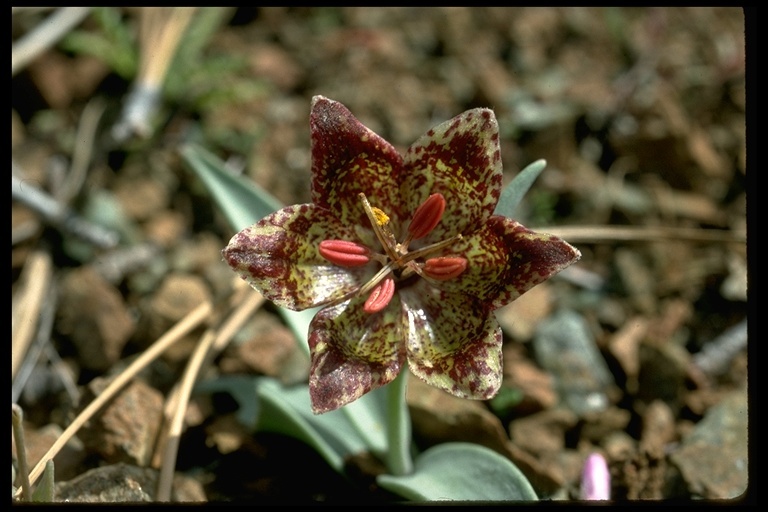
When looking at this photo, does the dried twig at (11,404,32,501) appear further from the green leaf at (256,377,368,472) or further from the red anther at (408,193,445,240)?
the red anther at (408,193,445,240)

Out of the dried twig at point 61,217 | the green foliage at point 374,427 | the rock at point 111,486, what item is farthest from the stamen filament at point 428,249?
the dried twig at point 61,217

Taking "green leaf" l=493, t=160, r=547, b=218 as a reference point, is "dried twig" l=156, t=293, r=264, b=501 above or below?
below

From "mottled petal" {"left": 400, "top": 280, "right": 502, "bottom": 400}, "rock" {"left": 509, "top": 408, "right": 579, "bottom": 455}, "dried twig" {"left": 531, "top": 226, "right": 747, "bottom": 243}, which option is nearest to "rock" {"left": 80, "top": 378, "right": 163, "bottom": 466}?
"mottled petal" {"left": 400, "top": 280, "right": 502, "bottom": 400}

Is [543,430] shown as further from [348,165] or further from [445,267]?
[348,165]

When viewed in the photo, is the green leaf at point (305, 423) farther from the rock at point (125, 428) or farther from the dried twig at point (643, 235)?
the dried twig at point (643, 235)

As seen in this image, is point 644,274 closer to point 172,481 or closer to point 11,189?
point 172,481

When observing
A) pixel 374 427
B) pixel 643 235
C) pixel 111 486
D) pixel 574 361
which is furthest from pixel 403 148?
pixel 111 486

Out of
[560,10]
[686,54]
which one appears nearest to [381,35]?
[560,10]
